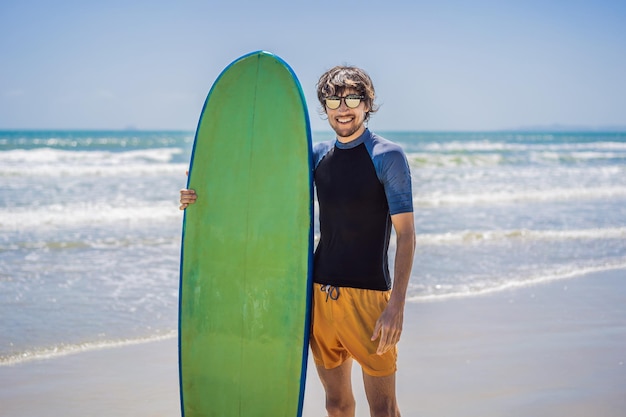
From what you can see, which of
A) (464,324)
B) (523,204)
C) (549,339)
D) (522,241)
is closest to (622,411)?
(549,339)

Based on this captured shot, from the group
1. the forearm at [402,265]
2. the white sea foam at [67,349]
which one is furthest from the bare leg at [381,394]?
the white sea foam at [67,349]

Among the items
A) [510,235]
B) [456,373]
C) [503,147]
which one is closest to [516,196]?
[510,235]

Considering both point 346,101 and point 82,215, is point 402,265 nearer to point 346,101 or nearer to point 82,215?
point 346,101

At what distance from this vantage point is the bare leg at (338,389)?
7.89ft

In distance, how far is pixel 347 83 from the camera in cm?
231

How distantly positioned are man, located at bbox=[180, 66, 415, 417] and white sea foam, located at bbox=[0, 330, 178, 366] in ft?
7.55

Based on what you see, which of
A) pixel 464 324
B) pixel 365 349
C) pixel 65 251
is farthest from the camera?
pixel 65 251

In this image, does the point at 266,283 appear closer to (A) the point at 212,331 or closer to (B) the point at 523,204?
(A) the point at 212,331

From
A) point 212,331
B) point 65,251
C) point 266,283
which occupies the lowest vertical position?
point 65,251

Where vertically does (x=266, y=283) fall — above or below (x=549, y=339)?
above

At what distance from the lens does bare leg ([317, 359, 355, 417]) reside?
2.41 m

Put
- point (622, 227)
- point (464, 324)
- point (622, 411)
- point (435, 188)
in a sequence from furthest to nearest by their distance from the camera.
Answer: point (435, 188)
point (622, 227)
point (464, 324)
point (622, 411)

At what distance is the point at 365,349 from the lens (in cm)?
228

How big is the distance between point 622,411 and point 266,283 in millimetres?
1952
